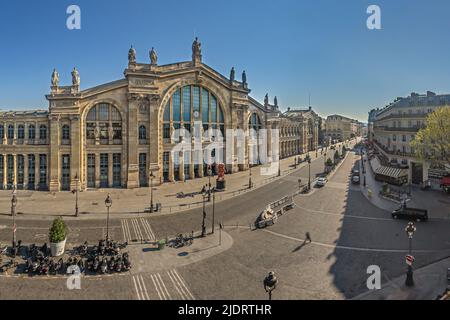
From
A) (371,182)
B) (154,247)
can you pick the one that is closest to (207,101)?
(371,182)

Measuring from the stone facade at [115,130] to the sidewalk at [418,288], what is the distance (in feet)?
92.7

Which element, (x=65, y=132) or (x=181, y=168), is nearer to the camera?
(x=65, y=132)

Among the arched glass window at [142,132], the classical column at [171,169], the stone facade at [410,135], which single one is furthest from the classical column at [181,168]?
the stone facade at [410,135]

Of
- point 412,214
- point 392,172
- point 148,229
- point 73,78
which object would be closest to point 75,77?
point 73,78

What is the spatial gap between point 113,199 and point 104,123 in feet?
51.5

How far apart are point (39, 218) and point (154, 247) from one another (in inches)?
706

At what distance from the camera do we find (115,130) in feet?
175

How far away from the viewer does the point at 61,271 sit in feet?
72.7

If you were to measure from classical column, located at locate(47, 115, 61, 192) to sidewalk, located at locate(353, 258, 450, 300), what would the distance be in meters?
49.1

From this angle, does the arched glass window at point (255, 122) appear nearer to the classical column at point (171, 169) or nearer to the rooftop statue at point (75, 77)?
the classical column at point (171, 169)

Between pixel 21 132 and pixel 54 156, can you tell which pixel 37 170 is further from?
pixel 21 132

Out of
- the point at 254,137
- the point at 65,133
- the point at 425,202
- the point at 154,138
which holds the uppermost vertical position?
the point at 254,137

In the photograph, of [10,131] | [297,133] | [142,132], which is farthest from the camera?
[297,133]
